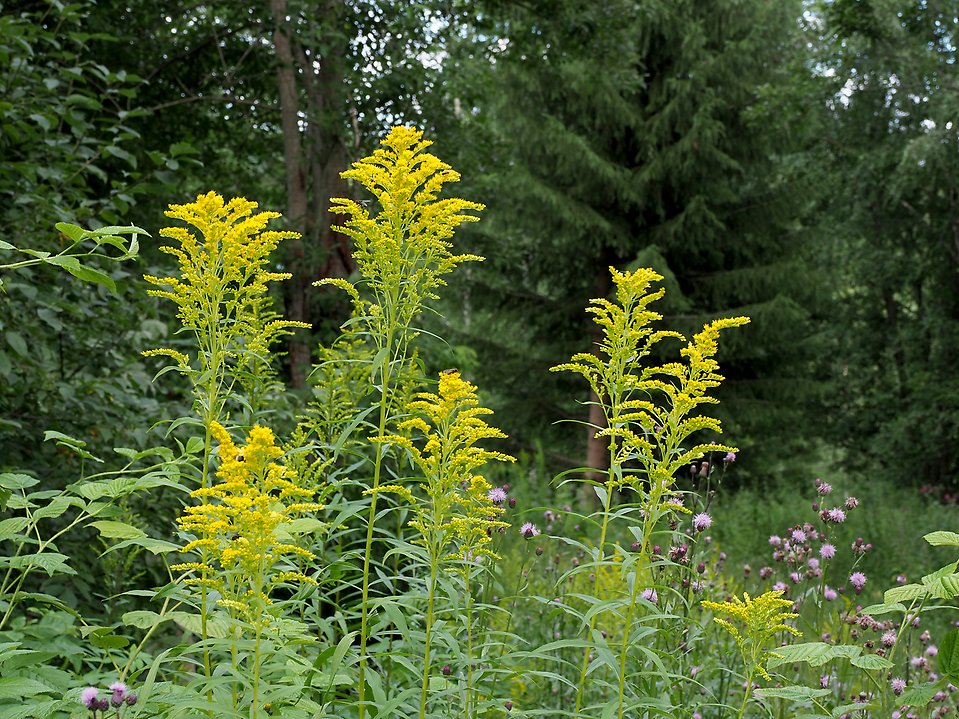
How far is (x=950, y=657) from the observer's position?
1.86 m

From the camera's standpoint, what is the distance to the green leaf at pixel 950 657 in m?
1.82

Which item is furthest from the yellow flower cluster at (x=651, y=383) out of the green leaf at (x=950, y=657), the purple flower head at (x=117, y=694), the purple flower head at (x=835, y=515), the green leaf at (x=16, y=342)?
the green leaf at (x=16, y=342)

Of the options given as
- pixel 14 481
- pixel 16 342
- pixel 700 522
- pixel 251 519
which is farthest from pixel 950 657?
pixel 16 342

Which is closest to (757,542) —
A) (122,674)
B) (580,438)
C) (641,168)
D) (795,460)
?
(580,438)

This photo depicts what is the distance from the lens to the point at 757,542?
1023cm

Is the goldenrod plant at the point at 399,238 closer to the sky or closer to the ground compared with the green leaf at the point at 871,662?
closer to the sky

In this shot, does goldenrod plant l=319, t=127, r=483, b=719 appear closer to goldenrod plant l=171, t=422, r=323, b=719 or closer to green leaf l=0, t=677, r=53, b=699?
goldenrod plant l=171, t=422, r=323, b=719

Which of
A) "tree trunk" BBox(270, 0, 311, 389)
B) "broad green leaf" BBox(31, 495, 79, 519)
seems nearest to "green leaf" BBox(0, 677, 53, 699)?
"broad green leaf" BBox(31, 495, 79, 519)

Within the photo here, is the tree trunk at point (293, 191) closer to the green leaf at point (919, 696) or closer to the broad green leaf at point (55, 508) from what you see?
the broad green leaf at point (55, 508)

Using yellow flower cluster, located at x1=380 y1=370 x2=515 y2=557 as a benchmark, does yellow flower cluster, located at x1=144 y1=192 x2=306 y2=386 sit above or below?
above

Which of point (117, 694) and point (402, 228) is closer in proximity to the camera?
point (117, 694)

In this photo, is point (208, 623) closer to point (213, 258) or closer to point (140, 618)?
point (140, 618)

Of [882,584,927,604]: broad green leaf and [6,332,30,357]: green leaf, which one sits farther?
[6,332,30,357]: green leaf

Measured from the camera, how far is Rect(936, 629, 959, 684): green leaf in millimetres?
1817
